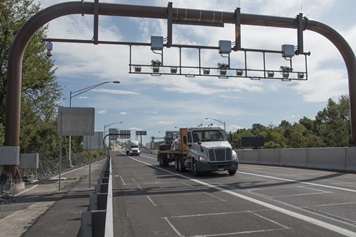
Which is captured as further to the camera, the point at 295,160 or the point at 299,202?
the point at 295,160

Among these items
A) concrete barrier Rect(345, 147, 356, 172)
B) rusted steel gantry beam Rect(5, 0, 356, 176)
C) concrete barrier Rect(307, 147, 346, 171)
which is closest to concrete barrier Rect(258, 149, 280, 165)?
concrete barrier Rect(307, 147, 346, 171)

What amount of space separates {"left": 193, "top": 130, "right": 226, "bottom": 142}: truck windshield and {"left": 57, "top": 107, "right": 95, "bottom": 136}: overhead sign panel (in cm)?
679

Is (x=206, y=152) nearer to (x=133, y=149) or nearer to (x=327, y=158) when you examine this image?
(x=327, y=158)

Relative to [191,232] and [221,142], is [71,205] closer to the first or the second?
[191,232]

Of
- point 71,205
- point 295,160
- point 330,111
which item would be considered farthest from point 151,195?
point 330,111

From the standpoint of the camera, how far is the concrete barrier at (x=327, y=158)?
22.4m

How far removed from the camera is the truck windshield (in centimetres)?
2197

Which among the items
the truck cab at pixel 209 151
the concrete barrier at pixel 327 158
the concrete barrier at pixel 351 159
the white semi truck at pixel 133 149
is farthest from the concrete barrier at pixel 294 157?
the white semi truck at pixel 133 149

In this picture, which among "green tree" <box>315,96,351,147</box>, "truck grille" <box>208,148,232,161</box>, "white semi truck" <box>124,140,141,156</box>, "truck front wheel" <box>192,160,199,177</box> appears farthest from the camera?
"white semi truck" <box>124,140,141,156</box>

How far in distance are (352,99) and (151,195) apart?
1501 cm

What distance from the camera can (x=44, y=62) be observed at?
25828mm

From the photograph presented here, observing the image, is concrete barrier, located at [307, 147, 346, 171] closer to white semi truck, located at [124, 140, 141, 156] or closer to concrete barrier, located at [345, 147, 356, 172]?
concrete barrier, located at [345, 147, 356, 172]

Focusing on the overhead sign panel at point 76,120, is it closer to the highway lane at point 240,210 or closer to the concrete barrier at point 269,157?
the highway lane at point 240,210

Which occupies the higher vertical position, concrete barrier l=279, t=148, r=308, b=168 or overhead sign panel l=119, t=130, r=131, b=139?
overhead sign panel l=119, t=130, r=131, b=139
